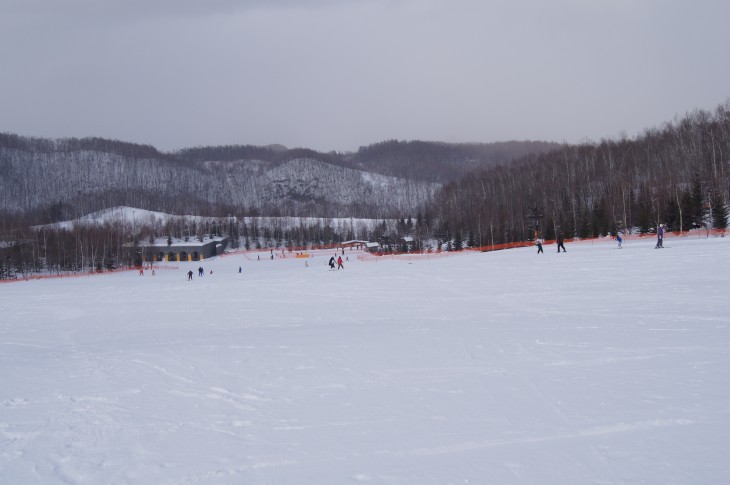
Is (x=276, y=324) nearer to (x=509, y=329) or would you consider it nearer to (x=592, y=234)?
(x=509, y=329)

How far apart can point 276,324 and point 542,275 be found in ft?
42.4

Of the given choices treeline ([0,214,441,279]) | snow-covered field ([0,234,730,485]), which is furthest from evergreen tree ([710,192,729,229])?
treeline ([0,214,441,279])

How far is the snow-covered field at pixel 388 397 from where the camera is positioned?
13.4 ft

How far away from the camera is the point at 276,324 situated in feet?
40.0

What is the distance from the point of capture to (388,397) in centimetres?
584

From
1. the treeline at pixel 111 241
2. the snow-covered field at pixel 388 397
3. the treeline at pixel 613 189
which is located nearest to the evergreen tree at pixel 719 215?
the treeline at pixel 613 189

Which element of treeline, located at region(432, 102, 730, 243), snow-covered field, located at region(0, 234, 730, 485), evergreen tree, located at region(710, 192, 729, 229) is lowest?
snow-covered field, located at region(0, 234, 730, 485)

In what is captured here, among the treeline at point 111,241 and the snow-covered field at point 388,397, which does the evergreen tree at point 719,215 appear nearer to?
the snow-covered field at point 388,397

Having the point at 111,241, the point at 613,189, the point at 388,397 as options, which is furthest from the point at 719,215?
the point at 111,241

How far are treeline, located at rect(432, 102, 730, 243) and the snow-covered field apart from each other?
38778mm

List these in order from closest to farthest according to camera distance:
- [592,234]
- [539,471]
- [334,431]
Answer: [539,471] < [334,431] < [592,234]

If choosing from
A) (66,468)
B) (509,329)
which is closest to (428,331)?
(509,329)

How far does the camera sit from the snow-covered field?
4082 millimetres

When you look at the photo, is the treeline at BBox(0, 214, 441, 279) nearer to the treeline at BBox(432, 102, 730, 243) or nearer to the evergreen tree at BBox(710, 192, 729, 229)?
the treeline at BBox(432, 102, 730, 243)
